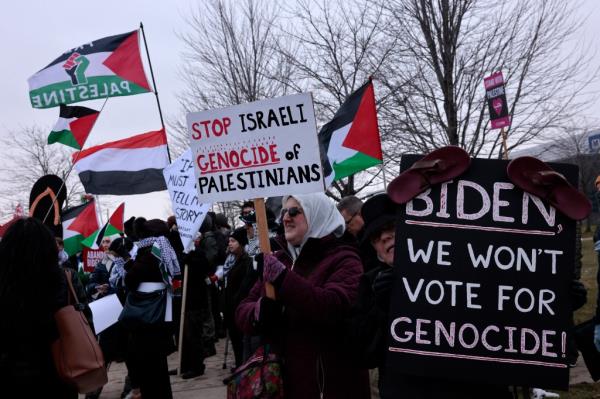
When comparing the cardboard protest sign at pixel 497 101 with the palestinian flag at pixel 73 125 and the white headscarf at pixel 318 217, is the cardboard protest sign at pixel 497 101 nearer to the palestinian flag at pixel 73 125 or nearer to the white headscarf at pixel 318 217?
the white headscarf at pixel 318 217

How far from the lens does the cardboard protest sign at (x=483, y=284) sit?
264 centimetres

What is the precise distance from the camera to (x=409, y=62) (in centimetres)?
1093

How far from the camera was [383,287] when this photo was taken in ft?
9.41

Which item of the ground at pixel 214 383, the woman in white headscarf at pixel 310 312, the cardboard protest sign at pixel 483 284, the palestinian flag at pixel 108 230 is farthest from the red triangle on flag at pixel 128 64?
the cardboard protest sign at pixel 483 284

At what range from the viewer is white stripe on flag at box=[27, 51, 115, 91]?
835 centimetres

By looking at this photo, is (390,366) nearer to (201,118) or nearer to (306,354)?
(306,354)

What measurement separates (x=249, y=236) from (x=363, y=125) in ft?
6.77

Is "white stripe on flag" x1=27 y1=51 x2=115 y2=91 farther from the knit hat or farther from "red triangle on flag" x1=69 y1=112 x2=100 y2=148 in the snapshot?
the knit hat

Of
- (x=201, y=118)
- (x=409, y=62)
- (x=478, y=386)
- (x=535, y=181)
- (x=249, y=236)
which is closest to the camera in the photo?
(x=535, y=181)

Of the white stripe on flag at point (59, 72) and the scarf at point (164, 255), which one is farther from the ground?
the white stripe on flag at point (59, 72)

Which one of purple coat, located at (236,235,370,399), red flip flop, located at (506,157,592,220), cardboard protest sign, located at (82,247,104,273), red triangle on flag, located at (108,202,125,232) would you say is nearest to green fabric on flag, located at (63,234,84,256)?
red triangle on flag, located at (108,202,125,232)

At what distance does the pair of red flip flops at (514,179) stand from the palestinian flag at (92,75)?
652cm

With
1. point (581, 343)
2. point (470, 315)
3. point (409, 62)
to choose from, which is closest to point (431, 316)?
point (470, 315)

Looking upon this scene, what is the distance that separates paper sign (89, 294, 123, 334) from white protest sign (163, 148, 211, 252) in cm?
145
